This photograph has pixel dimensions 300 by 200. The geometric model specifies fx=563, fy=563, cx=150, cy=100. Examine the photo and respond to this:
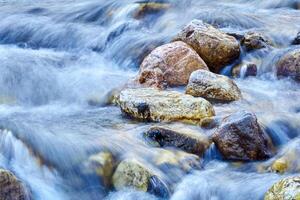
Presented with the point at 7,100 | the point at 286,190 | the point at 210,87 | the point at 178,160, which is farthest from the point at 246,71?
the point at 286,190

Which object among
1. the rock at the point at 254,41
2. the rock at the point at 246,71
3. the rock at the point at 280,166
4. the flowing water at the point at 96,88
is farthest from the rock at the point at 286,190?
the rock at the point at 254,41

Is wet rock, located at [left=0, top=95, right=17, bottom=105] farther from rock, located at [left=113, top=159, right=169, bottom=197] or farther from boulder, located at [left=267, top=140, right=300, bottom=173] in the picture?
boulder, located at [left=267, top=140, right=300, bottom=173]

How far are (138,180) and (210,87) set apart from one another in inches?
92.3

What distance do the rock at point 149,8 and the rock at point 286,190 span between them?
21.8 feet

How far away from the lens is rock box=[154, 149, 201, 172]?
5.52 m

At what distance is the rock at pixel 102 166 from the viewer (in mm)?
5319

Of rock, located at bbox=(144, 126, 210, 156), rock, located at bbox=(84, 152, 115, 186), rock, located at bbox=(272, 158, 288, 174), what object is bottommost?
rock, located at bbox=(272, 158, 288, 174)

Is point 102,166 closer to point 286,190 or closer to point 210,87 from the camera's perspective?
point 286,190

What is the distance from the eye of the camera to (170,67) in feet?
25.7

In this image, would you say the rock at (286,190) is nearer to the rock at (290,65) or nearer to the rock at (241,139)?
the rock at (241,139)

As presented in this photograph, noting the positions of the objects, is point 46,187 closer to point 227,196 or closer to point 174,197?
point 174,197

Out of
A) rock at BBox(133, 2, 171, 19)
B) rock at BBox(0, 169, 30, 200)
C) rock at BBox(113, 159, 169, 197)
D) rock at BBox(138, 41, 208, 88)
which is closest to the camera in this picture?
rock at BBox(0, 169, 30, 200)

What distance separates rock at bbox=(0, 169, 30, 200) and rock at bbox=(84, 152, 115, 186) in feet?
2.66

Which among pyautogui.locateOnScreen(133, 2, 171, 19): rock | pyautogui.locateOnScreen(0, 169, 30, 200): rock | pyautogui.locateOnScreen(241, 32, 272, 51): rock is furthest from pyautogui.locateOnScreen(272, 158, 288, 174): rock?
pyautogui.locateOnScreen(133, 2, 171, 19): rock
